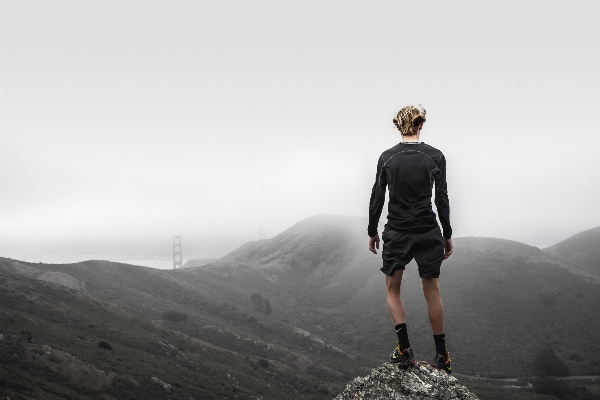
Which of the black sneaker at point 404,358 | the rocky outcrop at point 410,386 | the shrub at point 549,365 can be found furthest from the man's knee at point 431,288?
the shrub at point 549,365

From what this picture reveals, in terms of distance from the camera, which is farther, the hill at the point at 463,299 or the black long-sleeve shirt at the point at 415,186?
the hill at the point at 463,299

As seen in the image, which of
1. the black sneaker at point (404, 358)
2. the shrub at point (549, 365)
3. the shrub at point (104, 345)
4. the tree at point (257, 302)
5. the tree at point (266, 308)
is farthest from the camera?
the tree at point (257, 302)

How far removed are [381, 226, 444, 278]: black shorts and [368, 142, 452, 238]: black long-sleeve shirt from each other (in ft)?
0.28

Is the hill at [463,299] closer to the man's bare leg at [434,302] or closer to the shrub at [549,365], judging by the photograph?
the shrub at [549,365]

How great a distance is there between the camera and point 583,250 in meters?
125

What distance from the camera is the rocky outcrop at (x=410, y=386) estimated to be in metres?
4.92

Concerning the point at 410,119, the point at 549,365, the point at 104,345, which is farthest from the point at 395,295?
the point at 549,365

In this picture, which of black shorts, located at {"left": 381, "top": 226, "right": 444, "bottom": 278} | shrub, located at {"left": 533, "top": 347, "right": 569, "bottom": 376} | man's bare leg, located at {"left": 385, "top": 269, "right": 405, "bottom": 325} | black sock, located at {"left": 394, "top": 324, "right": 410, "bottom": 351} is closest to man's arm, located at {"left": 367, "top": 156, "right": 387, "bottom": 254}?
black shorts, located at {"left": 381, "top": 226, "right": 444, "bottom": 278}

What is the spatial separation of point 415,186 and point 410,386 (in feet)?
8.84

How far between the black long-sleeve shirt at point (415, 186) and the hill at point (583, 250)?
12998 cm

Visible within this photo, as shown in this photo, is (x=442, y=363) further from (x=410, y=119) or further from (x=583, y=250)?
(x=583, y=250)

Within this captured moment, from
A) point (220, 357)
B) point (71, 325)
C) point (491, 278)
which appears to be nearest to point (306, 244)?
point (491, 278)

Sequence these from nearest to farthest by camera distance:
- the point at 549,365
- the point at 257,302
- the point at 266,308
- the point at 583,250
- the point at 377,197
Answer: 1. the point at 377,197
2. the point at 549,365
3. the point at 266,308
4. the point at 257,302
5. the point at 583,250

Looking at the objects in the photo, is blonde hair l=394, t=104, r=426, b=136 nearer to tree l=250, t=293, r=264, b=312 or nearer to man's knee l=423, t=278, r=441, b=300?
man's knee l=423, t=278, r=441, b=300
